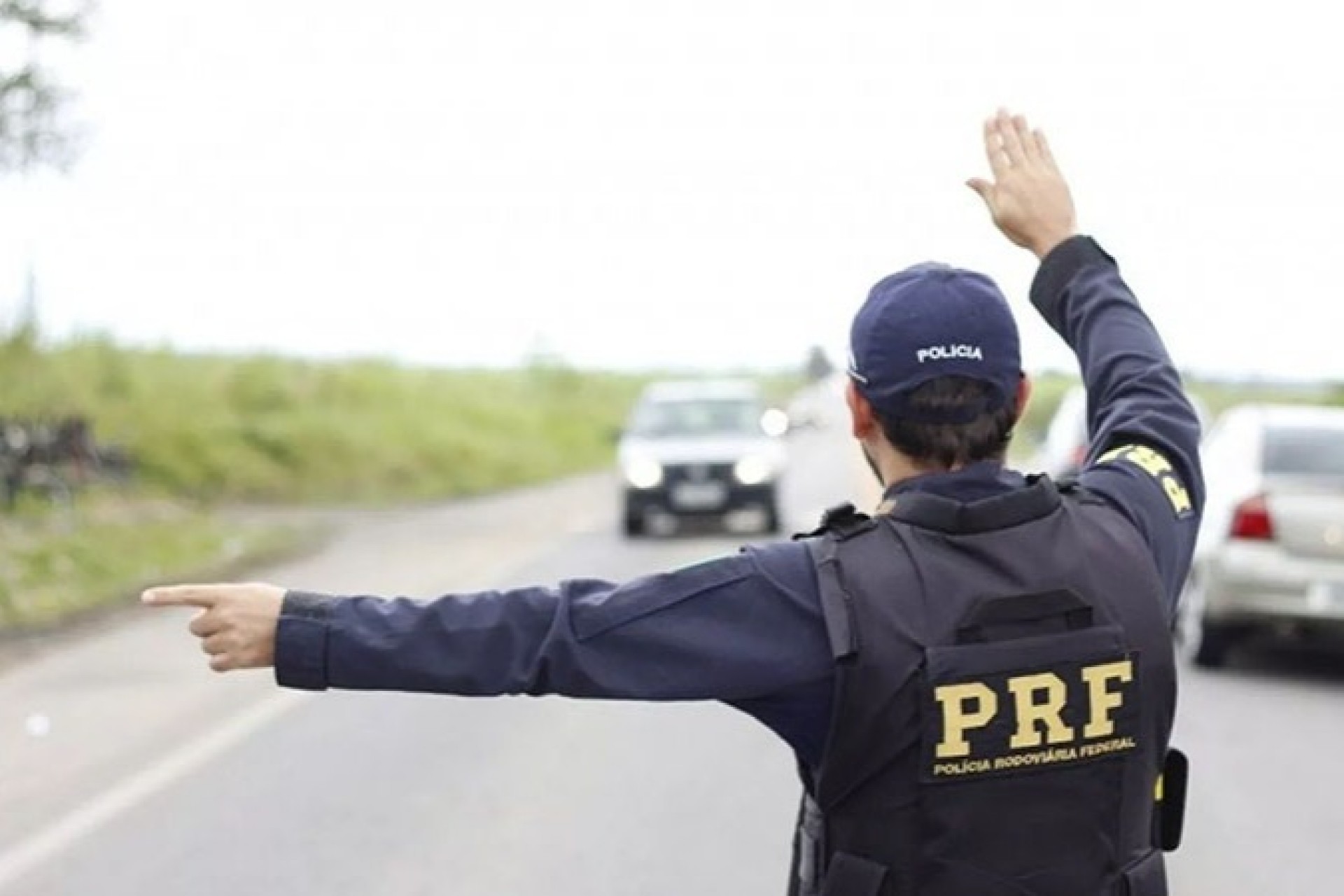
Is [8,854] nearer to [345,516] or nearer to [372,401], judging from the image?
[345,516]

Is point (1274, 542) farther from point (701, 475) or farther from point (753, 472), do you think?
point (701, 475)

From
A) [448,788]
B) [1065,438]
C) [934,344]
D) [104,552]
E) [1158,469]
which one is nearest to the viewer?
[934,344]

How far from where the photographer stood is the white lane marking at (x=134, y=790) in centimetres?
782

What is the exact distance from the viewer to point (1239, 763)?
32.3 feet

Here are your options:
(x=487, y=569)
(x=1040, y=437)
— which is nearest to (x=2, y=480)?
(x=487, y=569)

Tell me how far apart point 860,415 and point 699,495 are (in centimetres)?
2113

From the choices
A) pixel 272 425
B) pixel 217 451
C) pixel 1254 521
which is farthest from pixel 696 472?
pixel 272 425

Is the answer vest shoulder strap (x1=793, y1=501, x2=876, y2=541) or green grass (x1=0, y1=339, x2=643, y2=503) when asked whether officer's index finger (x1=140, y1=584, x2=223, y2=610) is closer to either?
vest shoulder strap (x1=793, y1=501, x2=876, y2=541)

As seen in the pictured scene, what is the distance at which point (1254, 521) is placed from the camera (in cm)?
1238

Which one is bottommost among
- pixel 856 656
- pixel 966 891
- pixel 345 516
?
pixel 345 516

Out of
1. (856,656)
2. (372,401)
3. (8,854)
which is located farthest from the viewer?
(372,401)

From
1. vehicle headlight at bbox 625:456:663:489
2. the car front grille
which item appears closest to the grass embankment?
vehicle headlight at bbox 625:456:663:489

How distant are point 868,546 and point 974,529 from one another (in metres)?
0.14

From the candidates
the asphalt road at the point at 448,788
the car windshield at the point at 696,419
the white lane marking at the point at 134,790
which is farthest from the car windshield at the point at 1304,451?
the car windshield at the point at 696,419
